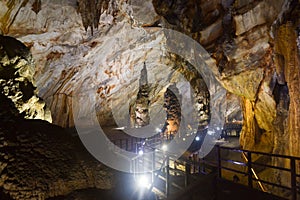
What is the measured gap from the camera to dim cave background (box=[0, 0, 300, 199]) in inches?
124

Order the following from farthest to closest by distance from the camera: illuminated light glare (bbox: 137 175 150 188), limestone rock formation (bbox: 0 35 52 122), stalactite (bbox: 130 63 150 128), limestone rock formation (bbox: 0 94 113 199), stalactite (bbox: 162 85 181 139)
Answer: stalactite (bbox: 162 85 181 139)
stalactite (bbox: 130 63 150 128)
limestone rock formation (bbox: 0 35 52 122)
illuminated light glare (bbox: 137 175 150 188)
limestone rock formation (bbox: 0 94 113 199)

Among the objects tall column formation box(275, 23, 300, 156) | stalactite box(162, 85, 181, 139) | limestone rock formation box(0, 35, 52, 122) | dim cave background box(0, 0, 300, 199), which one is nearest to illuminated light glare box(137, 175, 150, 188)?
dim cave background box(0, 0, 300, 199)

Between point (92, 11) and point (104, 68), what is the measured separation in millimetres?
4554

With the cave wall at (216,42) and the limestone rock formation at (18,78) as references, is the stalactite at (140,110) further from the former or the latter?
the limestone rock formation at (18,78)

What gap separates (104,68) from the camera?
12164mm

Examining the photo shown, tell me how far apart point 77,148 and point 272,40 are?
7.56 meters

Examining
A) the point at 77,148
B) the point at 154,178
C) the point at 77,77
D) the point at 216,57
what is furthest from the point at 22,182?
the point at 77,77

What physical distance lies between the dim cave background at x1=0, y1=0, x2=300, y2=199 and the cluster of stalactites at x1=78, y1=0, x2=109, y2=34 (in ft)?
0.12

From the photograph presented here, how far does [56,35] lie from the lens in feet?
26.3

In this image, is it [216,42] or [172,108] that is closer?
[216,42]

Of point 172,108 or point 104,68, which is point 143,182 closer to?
point 104,68

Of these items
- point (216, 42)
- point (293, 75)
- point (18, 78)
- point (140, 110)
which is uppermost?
point (216, 42)

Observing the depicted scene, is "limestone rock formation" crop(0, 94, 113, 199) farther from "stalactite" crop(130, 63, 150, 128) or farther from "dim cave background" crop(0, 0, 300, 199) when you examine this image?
"stalactite" crop(130, 63, 150, 128)

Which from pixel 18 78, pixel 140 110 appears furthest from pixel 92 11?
pixel 140 110
